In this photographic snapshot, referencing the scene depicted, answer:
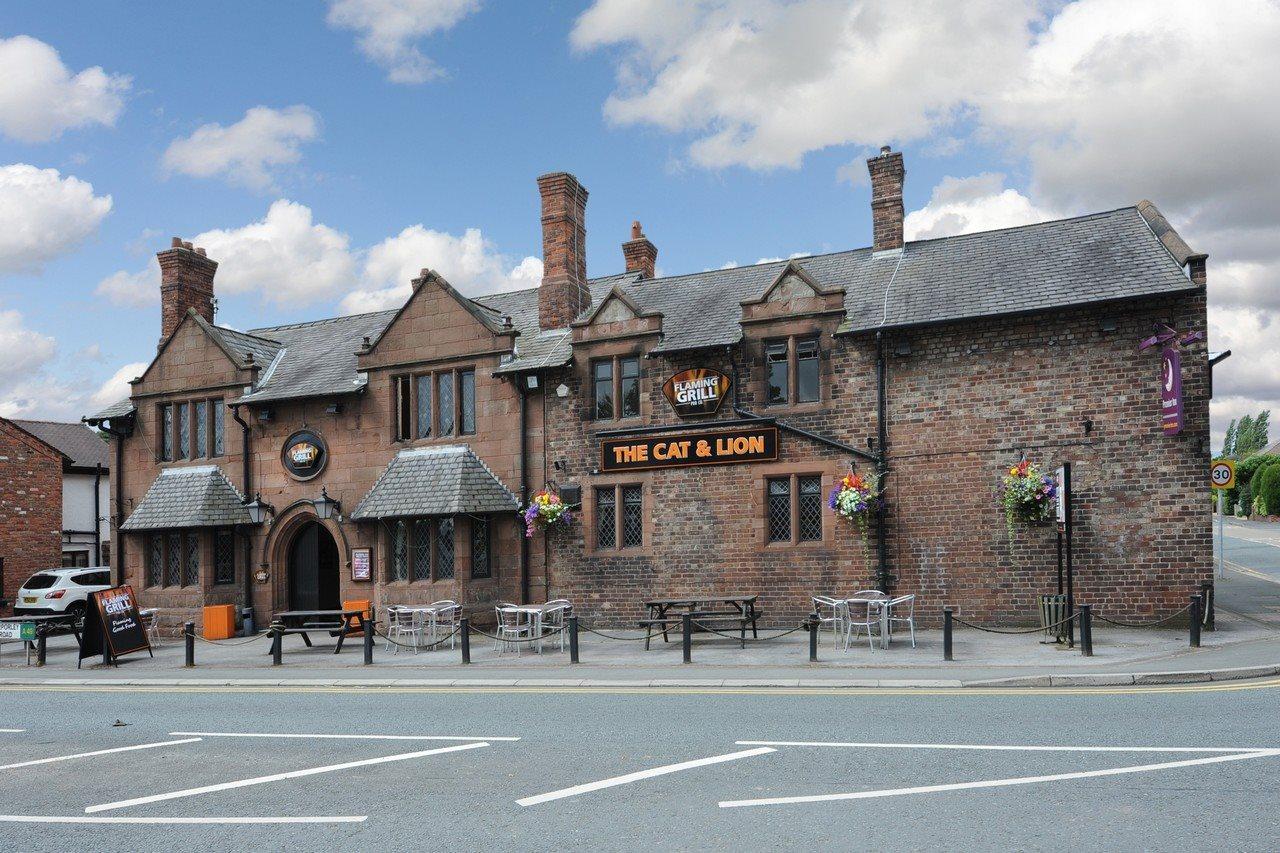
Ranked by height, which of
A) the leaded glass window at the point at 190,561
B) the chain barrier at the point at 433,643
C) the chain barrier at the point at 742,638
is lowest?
the chain barrier at the point at 433,643

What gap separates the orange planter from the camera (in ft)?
76.8

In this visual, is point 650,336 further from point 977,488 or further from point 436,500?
point 977,488

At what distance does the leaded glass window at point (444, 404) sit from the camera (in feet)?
75.2

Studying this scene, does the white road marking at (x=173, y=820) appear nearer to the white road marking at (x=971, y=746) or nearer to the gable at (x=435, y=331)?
the white road marking at (x=971, y=746)

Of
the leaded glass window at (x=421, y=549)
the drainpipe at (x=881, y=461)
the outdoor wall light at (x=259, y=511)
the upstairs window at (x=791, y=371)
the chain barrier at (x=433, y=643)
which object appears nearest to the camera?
the drainpipe at (x=881, y=461)

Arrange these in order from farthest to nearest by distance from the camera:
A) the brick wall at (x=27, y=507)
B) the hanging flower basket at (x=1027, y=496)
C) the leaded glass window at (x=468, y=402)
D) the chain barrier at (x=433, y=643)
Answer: the brick wall at (x=27, y=507) < the leaded glass window at (x=468, y=402) < the chain barrier at (x=433, y=643) < the hanging flower basket at (x=1027, y=496)

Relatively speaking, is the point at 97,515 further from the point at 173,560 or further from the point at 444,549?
the point at 444,549

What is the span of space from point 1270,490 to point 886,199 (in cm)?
6227

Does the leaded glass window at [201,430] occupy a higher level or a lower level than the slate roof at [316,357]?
lower

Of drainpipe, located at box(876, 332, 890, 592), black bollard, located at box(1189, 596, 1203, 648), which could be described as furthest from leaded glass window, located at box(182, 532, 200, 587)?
black bollard, located at box(1189, 596, 1203, 648)

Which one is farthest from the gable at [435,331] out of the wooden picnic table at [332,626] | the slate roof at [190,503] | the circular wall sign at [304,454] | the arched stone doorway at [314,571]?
the wooden picnic table at [332,626]

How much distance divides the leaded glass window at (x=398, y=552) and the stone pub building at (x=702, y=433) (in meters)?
0.09

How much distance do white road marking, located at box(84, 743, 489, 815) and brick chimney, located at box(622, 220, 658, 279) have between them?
19.7 metres

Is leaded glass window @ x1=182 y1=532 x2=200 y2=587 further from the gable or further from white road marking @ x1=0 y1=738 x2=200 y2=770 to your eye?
white road marking @ x1=0 y1=738 x2=200 y2=770
